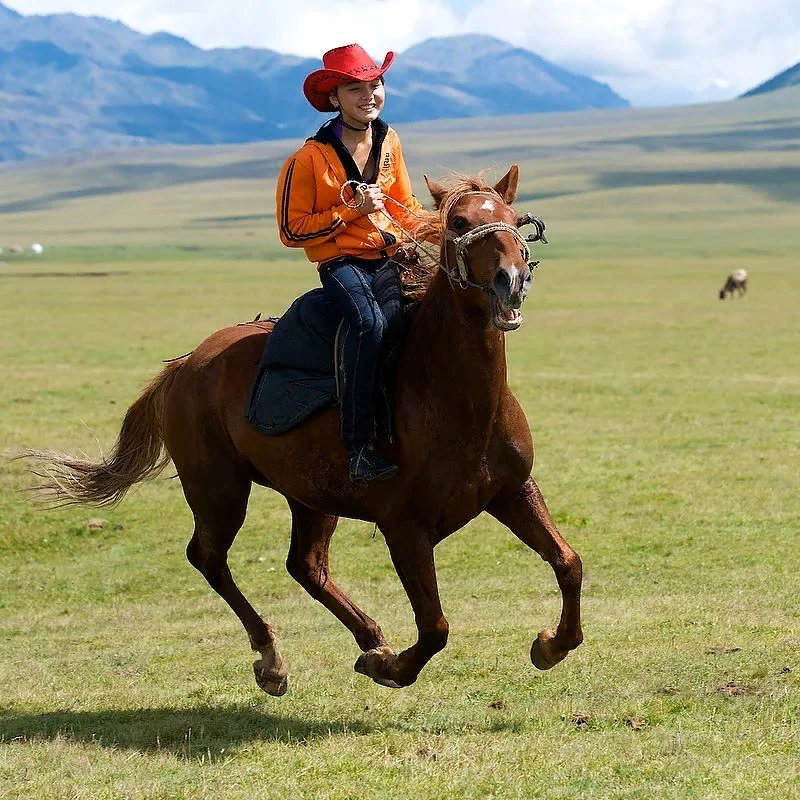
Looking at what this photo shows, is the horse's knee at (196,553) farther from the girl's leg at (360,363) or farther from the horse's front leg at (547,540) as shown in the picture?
the horse's front leg at (547,540)

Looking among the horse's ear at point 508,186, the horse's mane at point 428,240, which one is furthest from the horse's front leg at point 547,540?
the horse's ear at point 508,186

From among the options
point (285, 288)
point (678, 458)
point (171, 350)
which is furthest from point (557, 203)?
point (678, 458)

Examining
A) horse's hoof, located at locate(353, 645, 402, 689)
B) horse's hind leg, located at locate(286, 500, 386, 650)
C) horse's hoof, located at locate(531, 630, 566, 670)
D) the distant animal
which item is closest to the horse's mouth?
horse's hoof, located at locate(531, 630, 566, 670)

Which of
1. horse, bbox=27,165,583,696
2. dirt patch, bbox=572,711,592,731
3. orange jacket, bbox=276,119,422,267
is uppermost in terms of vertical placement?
orange jacket, bbox=276,119,422,267

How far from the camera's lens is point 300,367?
23.8 feet

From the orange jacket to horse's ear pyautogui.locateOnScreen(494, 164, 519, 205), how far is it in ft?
1.76

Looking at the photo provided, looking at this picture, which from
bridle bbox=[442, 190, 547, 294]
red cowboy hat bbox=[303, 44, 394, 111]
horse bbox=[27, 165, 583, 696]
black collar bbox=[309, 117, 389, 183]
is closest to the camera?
bridle bbox=[442, 190, 547, 294]

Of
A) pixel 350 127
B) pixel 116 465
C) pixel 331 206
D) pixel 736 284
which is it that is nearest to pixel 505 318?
pixel 331 206

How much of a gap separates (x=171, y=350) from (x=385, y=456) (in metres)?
23.2

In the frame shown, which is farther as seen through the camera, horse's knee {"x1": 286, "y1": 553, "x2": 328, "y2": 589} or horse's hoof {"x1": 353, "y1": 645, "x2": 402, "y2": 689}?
horse's knee {"x1": 286, "y1": 553, "x2": 328, "y2": 589}

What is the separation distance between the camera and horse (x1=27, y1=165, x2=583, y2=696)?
6.25 metres

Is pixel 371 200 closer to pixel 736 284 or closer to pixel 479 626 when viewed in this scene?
pixel 479 626

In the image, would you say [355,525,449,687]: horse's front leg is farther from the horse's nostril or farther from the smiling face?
the smiling face

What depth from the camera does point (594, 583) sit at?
11.0m
